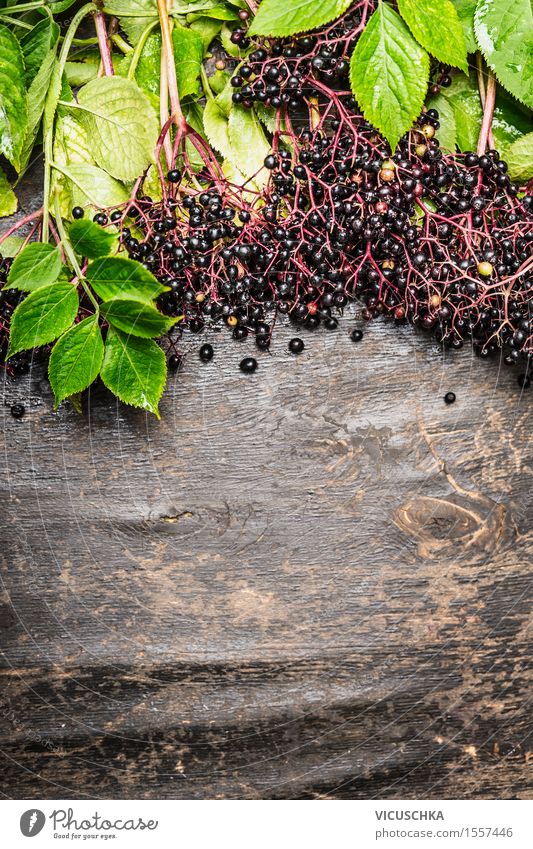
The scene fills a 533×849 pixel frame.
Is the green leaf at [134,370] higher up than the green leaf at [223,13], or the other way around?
the green leaf at [223,13]

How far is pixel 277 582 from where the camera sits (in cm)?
78

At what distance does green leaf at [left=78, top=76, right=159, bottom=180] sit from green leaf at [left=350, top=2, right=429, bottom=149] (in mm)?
216

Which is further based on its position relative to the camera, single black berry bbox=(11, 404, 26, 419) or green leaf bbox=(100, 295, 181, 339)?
single black berry bbox=(11, 404, 26, 419)

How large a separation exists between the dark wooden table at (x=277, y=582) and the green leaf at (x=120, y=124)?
0.20 metres

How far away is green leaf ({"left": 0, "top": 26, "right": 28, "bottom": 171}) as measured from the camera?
706 millimetres

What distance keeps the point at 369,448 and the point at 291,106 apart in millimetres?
374

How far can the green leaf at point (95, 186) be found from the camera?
0.74 meters

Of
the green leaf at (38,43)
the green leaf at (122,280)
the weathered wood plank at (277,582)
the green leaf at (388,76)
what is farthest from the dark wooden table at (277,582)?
the green leaf at (38,43)

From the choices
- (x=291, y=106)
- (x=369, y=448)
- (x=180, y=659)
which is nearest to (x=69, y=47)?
(x=291, y=106)

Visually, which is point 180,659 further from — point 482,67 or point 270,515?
point 482,67

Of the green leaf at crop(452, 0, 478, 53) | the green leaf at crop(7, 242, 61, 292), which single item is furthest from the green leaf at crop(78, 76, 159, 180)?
the green leaf at crop(452, 0, 478, 53)

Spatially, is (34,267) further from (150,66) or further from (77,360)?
(150,66)

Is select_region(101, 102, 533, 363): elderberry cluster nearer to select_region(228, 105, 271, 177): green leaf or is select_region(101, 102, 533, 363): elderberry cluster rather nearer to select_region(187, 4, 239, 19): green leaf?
select_region(228, 105, 271, 177): green leaf

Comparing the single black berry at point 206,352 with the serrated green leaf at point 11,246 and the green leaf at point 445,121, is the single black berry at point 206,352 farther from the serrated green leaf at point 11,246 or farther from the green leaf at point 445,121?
the green leaf at point 445,121
